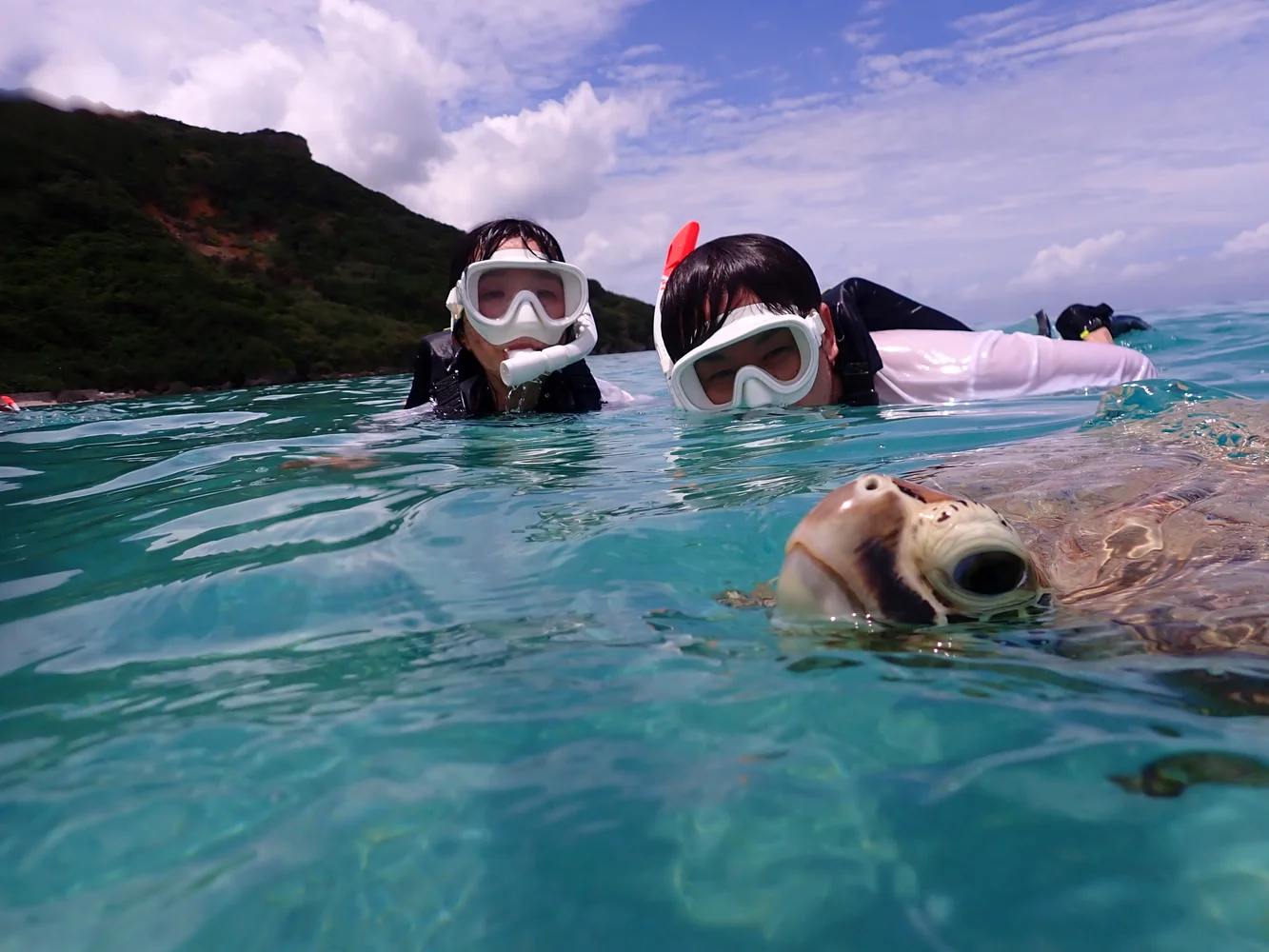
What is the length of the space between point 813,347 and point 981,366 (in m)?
1.22

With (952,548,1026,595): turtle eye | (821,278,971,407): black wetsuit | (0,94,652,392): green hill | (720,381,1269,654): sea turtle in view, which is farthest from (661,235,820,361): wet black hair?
(0,94,652,392): green hill

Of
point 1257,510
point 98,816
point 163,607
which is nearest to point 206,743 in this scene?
point 98,816

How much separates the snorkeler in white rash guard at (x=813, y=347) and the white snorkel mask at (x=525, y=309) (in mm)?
658

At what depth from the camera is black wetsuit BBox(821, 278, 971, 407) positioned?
479cm

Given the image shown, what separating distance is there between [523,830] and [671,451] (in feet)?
9.91

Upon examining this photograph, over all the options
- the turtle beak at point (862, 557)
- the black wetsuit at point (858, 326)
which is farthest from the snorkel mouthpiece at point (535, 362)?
the turtle beak at point (862, 557)

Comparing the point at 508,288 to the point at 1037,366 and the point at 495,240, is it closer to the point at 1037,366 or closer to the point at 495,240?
the point at 495,240

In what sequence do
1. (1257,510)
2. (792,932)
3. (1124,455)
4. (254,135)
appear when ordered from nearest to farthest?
(792,932) → (1257,510) → (1124,455) → (254,135)

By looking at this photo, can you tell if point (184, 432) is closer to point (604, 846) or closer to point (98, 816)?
A: point (98, 816)

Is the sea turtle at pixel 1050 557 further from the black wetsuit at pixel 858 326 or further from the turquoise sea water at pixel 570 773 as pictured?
the black wetsuit at pixel 858 326

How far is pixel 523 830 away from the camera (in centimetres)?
103

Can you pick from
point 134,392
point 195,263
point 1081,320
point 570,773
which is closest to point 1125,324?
point 1081,320

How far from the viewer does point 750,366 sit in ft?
15.1

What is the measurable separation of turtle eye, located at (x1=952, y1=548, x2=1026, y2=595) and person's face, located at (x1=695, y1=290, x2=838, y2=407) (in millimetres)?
3130
